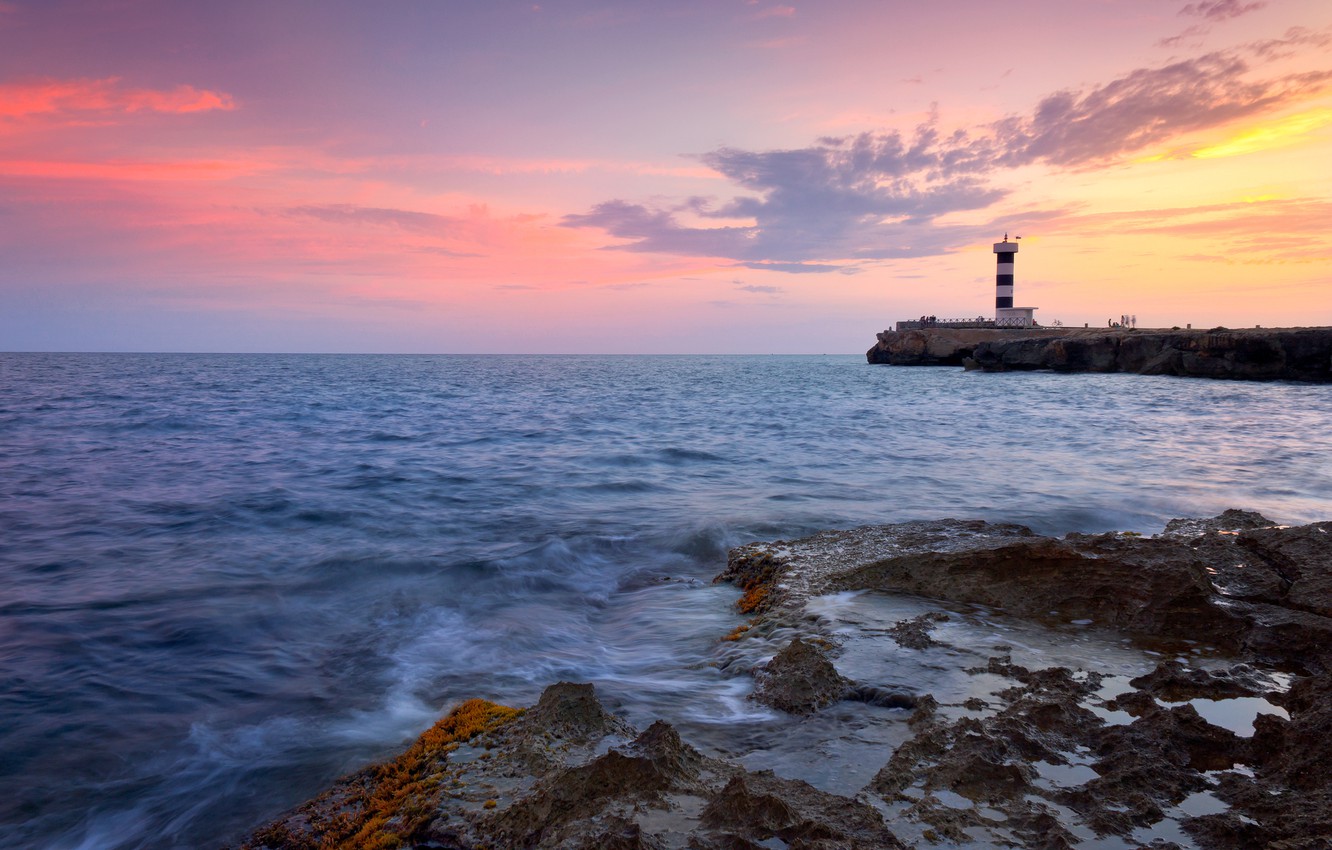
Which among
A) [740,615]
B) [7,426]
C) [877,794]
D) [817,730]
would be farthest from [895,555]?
[7,426]

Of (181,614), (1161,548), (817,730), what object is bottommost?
(181,614)

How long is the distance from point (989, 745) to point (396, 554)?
849 cm

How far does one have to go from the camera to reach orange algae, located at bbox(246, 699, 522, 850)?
3414 mm

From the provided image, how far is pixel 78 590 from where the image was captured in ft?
27.6

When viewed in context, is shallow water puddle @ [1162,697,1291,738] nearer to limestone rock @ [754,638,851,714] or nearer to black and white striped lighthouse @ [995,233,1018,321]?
limestone rock @ [754,638,851,714]

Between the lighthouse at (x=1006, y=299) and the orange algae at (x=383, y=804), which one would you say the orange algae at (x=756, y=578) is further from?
the lighthouse at (x=1006, y=299)

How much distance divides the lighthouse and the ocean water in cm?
4595

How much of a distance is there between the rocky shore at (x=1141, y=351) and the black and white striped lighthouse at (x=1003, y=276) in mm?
3212

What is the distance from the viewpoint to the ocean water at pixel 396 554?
498cm

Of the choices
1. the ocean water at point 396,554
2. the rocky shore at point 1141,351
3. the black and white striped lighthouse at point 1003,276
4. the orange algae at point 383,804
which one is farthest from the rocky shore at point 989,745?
the black and white striped lighthouse at point 1003,276

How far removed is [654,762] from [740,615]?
3.52m

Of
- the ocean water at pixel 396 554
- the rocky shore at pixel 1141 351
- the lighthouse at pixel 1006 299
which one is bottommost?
the ocean water at pixel 396 554

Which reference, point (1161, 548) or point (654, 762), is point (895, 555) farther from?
point (654, 762)

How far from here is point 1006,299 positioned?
70625 mm
